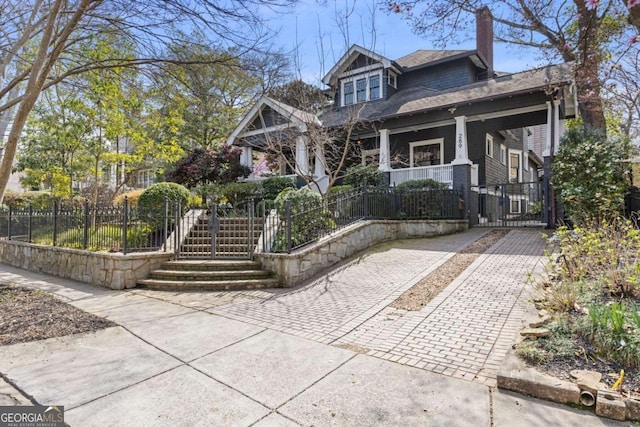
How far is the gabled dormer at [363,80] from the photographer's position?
16.4 meters

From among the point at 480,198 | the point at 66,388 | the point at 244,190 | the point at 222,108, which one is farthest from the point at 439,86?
the point at 66,388

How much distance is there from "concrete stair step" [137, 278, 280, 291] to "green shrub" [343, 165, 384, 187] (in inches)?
309

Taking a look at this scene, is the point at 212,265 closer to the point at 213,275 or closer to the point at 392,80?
the point at 213,275

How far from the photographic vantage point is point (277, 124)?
47.8 feet

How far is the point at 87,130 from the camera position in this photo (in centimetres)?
1199

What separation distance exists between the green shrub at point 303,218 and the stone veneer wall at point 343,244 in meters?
0.32

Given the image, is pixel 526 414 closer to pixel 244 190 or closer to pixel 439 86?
pixel 244 190

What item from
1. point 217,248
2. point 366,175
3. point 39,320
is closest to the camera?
point 39,320

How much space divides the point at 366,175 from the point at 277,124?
4267 mm

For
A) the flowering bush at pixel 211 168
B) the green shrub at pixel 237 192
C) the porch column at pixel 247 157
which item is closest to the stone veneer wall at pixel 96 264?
the green shrub at pixel 237 192

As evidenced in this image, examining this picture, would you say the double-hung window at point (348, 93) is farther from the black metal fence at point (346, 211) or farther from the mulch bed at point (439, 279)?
the mulch bed at point (439, 279)

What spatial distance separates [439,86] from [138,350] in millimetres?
16662

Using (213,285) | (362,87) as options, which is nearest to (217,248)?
(213,285)

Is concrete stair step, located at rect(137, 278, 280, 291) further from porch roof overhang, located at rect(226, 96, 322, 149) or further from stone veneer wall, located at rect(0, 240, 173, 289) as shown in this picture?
porch roof overhang, located at rect(226, 96, 322, 149)
